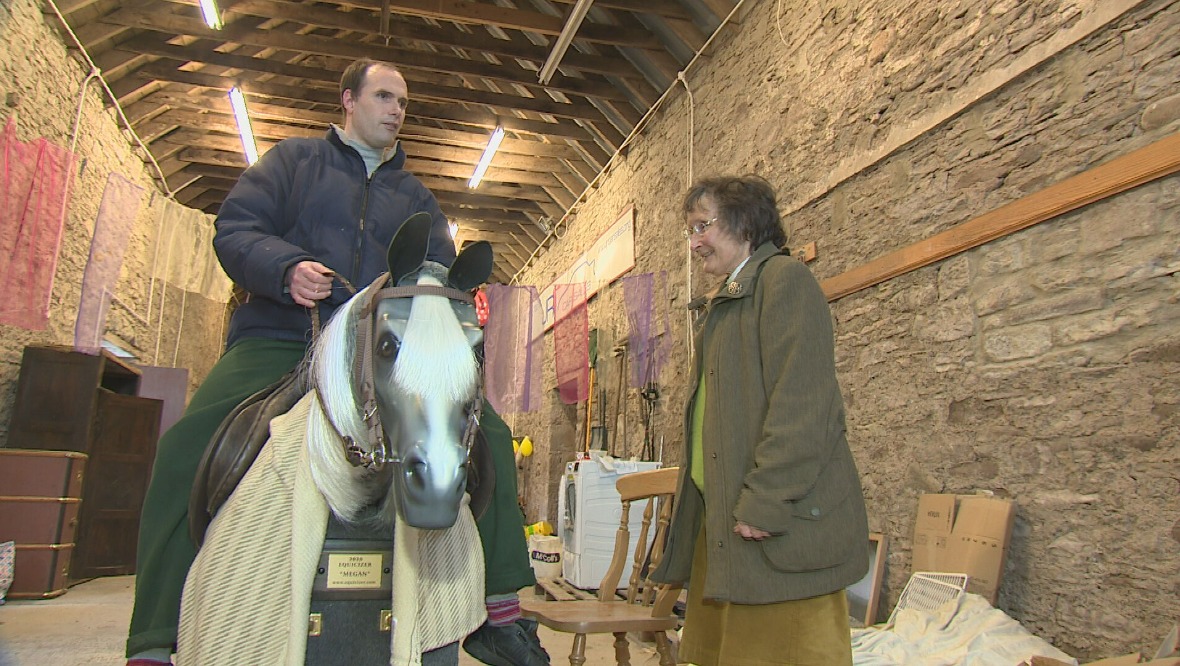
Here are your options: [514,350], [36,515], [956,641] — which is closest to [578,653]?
[956,641]

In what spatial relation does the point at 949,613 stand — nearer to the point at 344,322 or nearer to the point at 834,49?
the point at 344,322

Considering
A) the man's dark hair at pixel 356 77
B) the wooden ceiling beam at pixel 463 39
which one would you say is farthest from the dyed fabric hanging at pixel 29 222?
the man's dark hair at pixel 356 77

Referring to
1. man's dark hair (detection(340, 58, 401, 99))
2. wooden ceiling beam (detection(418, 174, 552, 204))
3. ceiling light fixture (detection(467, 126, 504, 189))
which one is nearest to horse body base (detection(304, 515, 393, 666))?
man's dark hair (detection(340, 58, 401, 99))

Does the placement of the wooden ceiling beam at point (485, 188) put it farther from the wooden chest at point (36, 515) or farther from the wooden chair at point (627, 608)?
the wooden chair at point (627, 608)

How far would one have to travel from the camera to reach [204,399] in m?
1.61

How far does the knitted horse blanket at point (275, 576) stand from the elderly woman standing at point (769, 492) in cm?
78

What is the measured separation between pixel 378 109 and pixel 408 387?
3.59 ft

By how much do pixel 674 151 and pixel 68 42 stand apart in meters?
5.38

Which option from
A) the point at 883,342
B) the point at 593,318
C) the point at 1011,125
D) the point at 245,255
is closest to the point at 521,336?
the point at 593,318

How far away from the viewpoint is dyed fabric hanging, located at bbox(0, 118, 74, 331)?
17.0 ft

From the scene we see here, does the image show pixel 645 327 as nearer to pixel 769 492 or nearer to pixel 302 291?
Answer: pixel 769 492

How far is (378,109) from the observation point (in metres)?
2.02

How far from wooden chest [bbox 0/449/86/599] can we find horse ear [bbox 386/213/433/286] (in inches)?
226

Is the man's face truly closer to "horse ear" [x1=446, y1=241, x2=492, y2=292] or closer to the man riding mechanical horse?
the man riding mechanical horse
